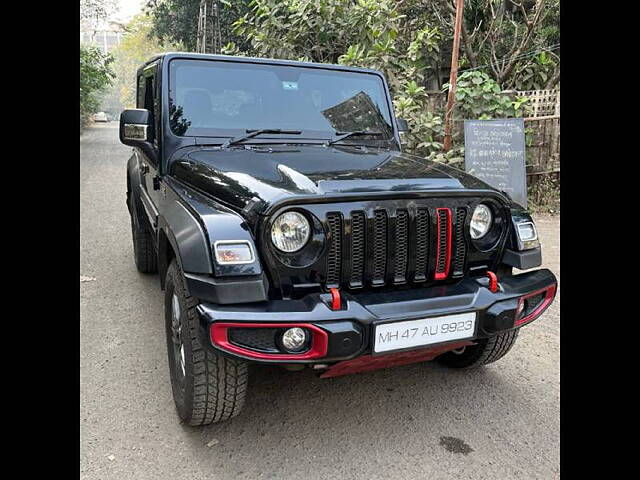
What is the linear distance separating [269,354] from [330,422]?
0.85 m

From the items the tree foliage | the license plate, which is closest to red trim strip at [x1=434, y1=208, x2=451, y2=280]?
the license plate

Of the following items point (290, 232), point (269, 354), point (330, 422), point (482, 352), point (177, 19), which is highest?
point (177, 19)

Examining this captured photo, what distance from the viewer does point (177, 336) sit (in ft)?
8.78

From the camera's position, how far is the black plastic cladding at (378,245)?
2.29 m

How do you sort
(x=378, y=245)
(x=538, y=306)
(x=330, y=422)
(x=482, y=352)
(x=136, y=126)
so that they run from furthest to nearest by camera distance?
(x=136, y=126) → (x=482, y=352) → (x=330, y=422) → (x=538, y=306) → (x=378, y=245)

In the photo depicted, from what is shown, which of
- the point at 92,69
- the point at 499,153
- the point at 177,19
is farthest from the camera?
the point at 92,69

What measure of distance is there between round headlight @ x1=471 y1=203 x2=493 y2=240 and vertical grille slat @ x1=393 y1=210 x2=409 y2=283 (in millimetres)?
409

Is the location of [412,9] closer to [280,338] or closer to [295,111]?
[295,111]

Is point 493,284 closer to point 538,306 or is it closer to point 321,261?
point 538,306

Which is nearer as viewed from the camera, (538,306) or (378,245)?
(378,245)

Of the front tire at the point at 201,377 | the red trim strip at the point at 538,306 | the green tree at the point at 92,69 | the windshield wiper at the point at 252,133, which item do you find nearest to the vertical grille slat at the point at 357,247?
the front tire at the point at 201,377

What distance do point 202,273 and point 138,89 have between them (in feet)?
9.42

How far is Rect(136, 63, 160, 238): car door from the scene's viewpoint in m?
3.40

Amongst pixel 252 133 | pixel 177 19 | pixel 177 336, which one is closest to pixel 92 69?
pixel 177 19
